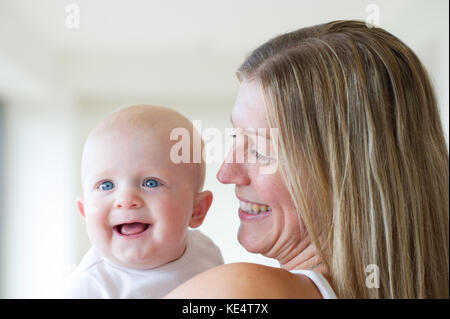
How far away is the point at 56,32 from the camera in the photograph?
3824mm

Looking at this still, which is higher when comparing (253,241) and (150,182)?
(150,182)

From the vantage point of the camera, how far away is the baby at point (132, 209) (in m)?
0.96

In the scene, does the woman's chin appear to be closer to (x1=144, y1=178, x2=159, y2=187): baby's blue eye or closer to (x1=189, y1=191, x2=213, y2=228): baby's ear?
(x1=189, y1=191, x2=213, y2=228): baby's ear

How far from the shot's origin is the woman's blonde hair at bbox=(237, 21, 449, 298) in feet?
2.75

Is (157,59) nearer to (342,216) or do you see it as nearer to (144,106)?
(144,106)

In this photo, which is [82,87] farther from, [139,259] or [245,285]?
[245,285]

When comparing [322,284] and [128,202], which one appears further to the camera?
[128,202]

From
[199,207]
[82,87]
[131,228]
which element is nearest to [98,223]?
[131,228]

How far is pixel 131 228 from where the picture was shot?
972 millimetres

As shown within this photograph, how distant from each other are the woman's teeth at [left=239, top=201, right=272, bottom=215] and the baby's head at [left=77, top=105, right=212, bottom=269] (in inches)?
5.1

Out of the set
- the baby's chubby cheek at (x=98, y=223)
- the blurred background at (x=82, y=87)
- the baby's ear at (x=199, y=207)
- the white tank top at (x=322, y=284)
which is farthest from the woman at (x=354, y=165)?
the blurred background at (x=82, y=87)

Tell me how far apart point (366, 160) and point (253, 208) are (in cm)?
28

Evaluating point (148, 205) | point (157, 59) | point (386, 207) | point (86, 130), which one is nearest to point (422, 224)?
point (386, 207)

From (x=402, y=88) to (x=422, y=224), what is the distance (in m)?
0.25
